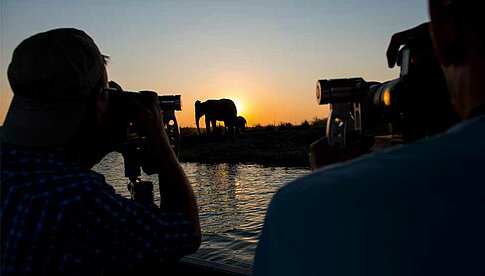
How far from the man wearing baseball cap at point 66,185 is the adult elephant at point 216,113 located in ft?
112

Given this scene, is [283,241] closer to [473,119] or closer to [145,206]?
[473,119]

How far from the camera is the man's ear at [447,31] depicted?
0.75 m

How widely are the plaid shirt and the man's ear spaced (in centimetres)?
129

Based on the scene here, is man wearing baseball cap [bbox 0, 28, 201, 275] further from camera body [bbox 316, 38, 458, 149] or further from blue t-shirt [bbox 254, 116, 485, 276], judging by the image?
blue t-shirt [bbox 254, 116, 485, 276]

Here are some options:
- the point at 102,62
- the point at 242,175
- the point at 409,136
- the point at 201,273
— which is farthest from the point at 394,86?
the point at 242,175

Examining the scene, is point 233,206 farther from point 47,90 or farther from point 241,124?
point 241,124

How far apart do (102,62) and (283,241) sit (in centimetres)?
149

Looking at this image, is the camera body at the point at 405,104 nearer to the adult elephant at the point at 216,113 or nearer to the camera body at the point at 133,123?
the camera body at the point at 133,123

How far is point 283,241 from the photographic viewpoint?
2.45 feet

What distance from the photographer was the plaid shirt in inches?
65.8

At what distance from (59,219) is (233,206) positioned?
8.86m

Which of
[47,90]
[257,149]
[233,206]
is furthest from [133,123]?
[257,149]

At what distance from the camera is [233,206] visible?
1045cm

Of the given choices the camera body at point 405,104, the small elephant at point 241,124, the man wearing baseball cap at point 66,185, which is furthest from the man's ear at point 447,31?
the small elephant at point 241,124
